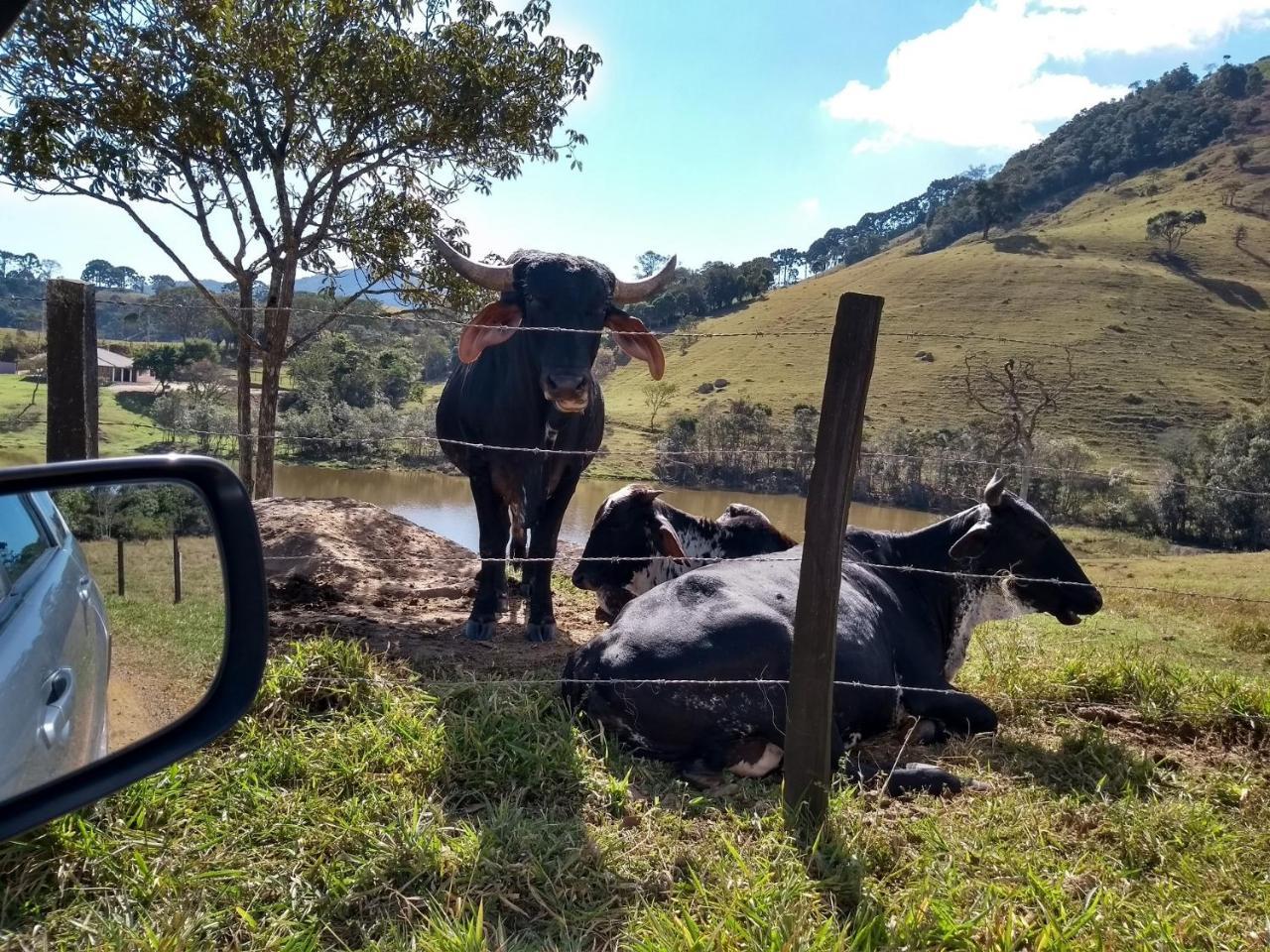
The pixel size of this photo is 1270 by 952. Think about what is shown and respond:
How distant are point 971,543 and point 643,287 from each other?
114 inches

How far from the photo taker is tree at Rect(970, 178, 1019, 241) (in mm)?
98938

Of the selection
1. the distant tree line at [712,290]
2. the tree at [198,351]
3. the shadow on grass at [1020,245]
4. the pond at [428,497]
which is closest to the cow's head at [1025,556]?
the pond at [428,497]

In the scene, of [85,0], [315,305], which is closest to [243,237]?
[315,305]

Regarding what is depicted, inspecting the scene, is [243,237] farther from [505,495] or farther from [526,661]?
[526,661]

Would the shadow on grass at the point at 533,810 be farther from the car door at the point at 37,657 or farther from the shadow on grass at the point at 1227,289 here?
the shadow on grass at the point at 1227,289

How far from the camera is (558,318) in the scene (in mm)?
5855

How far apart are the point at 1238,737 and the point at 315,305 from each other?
933cm

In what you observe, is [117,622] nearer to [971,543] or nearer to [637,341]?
[637,341]

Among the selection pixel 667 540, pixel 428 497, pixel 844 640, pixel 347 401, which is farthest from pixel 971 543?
pixel 428 497

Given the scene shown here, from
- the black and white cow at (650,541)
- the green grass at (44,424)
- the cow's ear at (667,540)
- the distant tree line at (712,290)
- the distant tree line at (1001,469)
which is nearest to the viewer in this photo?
the green grass at (44,424)

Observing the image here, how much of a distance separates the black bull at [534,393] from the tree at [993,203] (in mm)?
101648

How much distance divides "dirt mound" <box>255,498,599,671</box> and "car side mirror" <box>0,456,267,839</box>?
315cm

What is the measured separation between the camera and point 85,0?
712 centimetres

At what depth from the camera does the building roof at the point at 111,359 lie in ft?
16.8
